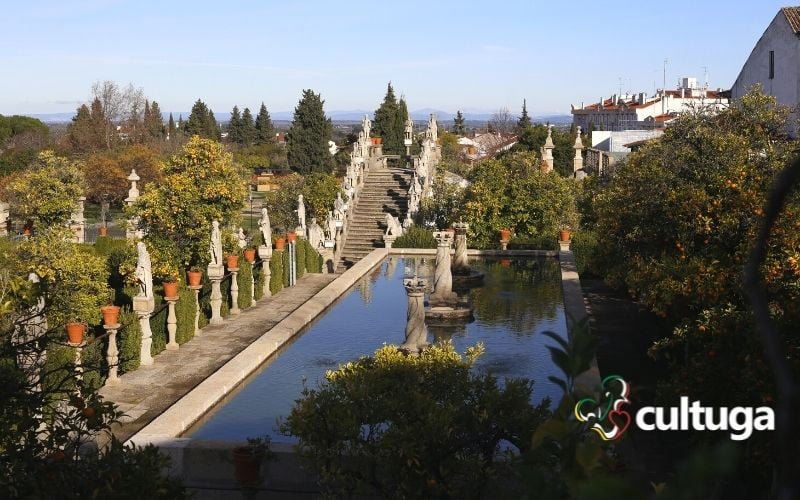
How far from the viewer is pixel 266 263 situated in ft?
77.8

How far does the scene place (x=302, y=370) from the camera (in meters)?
15.6

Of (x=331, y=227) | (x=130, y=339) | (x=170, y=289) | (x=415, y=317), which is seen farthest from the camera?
(x=331, y=227)

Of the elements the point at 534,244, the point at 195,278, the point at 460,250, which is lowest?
the point at 534,244

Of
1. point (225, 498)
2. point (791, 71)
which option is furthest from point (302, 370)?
point (791, 71)

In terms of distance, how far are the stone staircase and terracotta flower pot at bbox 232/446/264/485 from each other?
939 inches

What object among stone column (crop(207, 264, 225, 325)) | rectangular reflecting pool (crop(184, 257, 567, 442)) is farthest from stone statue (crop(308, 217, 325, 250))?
stone column (crop(207, 264, 225, 325))

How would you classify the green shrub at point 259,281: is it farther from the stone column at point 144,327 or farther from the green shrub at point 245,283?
the stone column at point 144,327

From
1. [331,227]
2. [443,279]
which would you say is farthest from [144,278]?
[331,227]

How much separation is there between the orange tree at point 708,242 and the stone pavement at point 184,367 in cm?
693

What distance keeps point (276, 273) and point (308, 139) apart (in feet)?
158

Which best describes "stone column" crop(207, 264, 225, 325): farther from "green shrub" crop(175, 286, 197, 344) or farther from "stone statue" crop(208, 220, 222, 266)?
"green shrub" crop(175, 286, 197, 344)

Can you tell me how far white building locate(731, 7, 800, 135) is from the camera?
110 feet

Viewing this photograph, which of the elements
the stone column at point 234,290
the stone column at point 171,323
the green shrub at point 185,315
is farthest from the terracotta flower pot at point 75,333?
the stone column at point 234,290

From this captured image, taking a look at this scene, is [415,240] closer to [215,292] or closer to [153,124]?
[215,292]
